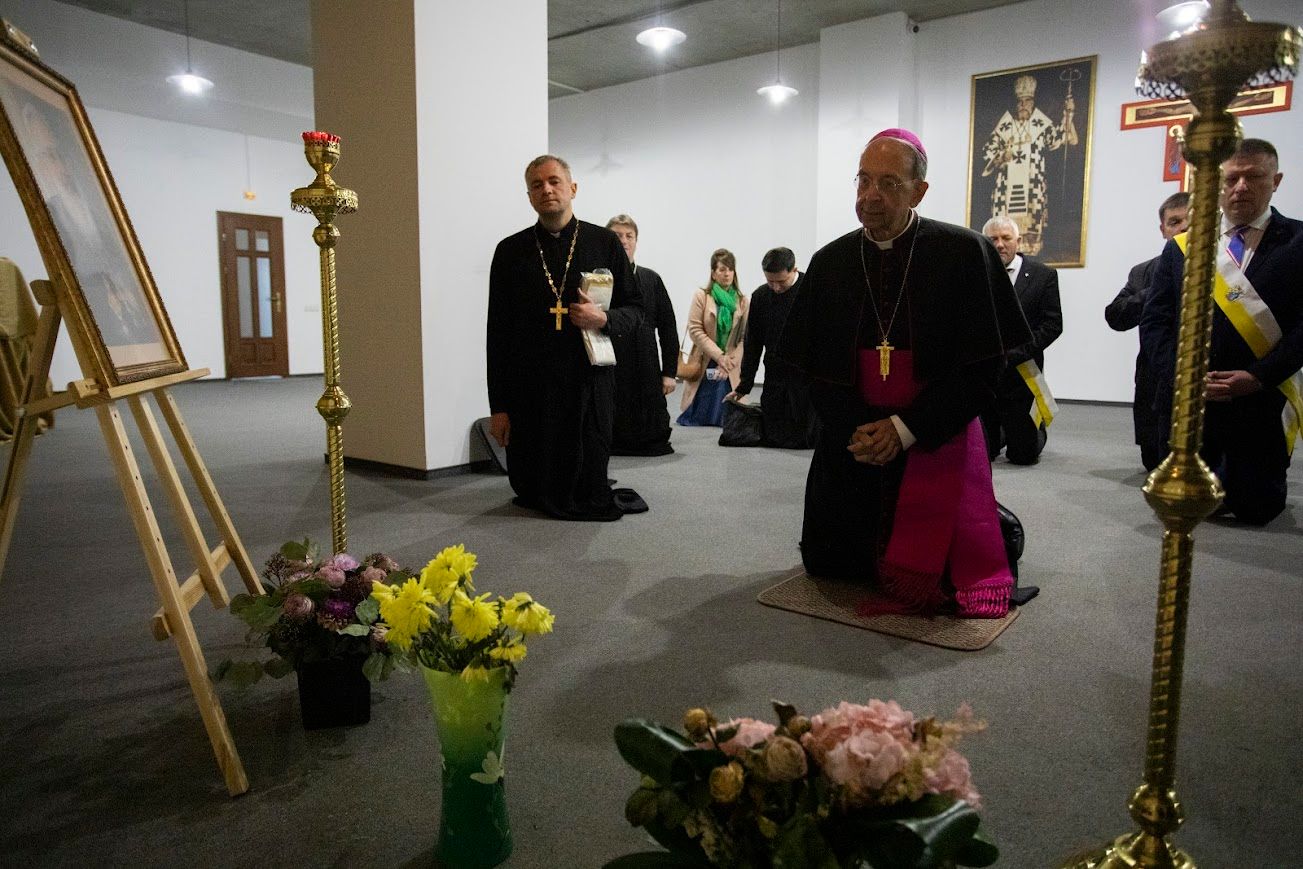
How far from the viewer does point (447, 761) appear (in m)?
1.55

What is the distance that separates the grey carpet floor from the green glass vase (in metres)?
0.08

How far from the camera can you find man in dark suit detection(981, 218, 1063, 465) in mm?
5117

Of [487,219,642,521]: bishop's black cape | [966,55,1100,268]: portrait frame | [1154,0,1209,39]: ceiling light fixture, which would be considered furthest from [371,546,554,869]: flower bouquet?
[966,55,1100,268]: portrait frame

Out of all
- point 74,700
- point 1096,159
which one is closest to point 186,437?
point 74,700

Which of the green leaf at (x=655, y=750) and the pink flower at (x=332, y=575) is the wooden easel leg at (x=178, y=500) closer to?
the pink flower at (x=332, y=575)

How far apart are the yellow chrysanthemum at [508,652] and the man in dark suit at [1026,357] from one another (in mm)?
3874

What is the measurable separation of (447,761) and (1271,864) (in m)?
1.43

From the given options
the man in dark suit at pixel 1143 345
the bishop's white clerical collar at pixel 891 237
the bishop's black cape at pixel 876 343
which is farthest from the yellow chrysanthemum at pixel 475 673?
the man in dark suit at pixel 1143 345

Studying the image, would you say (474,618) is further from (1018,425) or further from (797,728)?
(1018,425)

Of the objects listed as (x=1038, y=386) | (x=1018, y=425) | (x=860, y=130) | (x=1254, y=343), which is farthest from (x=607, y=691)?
(x=860, y=130)

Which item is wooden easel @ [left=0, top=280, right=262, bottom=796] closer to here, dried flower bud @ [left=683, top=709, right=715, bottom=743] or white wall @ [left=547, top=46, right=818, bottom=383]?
dried flower bud @ [left=683, top=709, right=715, bottom=743]

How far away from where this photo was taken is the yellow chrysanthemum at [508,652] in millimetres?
1472

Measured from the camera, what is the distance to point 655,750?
1095 millimetres

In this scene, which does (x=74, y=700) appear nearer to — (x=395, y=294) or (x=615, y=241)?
(x=615, y=241)
